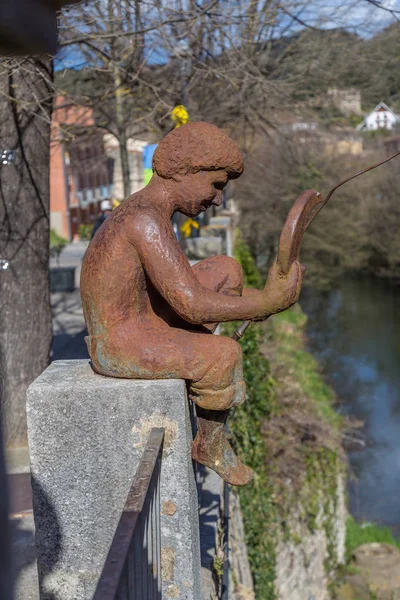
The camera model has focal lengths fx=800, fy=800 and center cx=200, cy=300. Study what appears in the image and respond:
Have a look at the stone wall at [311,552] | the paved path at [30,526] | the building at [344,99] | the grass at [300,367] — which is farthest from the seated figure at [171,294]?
the building at [344,99]

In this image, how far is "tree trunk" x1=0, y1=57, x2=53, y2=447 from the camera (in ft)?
20.3

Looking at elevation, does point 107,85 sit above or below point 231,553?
above

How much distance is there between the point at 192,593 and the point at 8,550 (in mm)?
2306

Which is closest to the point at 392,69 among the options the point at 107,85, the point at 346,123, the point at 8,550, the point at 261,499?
the point at 346,123

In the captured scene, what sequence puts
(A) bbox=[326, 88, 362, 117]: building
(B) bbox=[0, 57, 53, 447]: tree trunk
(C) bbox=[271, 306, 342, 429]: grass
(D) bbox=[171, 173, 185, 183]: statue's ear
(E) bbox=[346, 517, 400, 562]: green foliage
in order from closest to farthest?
(D) bbox=[171, 173, 185, 183]: statue's ear < (B) bbox=[0, 57, 53, 447]: tree trunk < (E) bbox=[346, 517, 400, 562]: green foliage < (C) bbox=[271, 306, 342, 429]: grass < (A) bbox=[326, 88, 362, 117]: building

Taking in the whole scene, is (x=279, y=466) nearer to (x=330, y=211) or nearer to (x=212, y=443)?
(x=212, y=443)

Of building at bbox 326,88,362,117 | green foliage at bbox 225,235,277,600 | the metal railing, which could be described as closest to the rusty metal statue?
the metal railing

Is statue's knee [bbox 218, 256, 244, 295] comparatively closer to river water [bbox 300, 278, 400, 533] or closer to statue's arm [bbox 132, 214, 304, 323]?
statue's arm [bbox 132, 214, 304, 323]

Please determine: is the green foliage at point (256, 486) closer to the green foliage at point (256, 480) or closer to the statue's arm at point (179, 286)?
the green foliage at point (256, 480)

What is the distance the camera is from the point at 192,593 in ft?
9.70

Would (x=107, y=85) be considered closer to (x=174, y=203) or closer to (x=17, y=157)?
(x=17, y=157)

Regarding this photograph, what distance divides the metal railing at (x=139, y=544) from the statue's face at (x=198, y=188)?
0.94 meters

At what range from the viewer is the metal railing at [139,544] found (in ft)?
5.85

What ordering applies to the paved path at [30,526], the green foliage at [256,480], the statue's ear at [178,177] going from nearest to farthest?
the statue's ear at [178,177]
the paved path at [30,526]
the green foliage at [256,480]
